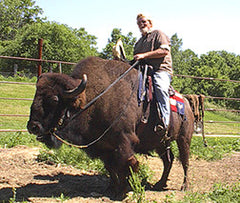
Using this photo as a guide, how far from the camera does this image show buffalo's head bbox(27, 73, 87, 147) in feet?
13.0

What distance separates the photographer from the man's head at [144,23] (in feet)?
16.6

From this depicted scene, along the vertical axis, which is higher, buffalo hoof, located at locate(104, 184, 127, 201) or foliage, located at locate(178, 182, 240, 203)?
foliage, located at locate(178, 182, 240, 203)

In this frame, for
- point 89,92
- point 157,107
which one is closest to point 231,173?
point 157,107

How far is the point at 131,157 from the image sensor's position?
4.44 m

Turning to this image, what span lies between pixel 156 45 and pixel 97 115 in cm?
152

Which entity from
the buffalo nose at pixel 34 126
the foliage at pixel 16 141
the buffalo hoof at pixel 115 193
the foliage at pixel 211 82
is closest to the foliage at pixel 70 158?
the buffalo hoof at pixel 115 193

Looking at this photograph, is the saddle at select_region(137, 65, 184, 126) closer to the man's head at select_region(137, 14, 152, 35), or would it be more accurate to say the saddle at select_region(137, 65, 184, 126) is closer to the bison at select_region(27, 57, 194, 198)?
the bison at select_region(27, 57, 194, 198)

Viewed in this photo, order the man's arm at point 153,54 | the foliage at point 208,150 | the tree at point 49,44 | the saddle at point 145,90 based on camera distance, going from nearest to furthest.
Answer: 1. the saddle at point 145,90
2. the man's arm at point 153,54
3. the foliage at point 208,150
4. the tree at point 49,44

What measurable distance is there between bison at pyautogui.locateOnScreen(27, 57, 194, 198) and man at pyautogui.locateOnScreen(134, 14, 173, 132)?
0.58 feet

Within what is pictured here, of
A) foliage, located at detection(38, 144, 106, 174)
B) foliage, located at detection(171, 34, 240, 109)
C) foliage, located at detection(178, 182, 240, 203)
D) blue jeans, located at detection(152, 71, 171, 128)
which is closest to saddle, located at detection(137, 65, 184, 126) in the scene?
blue jeans, located at detection(152, 71, 171, 128)

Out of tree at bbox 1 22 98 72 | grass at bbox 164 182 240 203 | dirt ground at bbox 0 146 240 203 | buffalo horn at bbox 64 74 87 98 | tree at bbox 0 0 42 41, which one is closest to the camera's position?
buffalo horn at bbox 64 74 87 98

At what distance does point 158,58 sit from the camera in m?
4.96

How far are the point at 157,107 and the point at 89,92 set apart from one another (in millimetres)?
1124

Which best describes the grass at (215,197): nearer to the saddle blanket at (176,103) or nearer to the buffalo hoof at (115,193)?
the buffalo hoof at (115,193)
